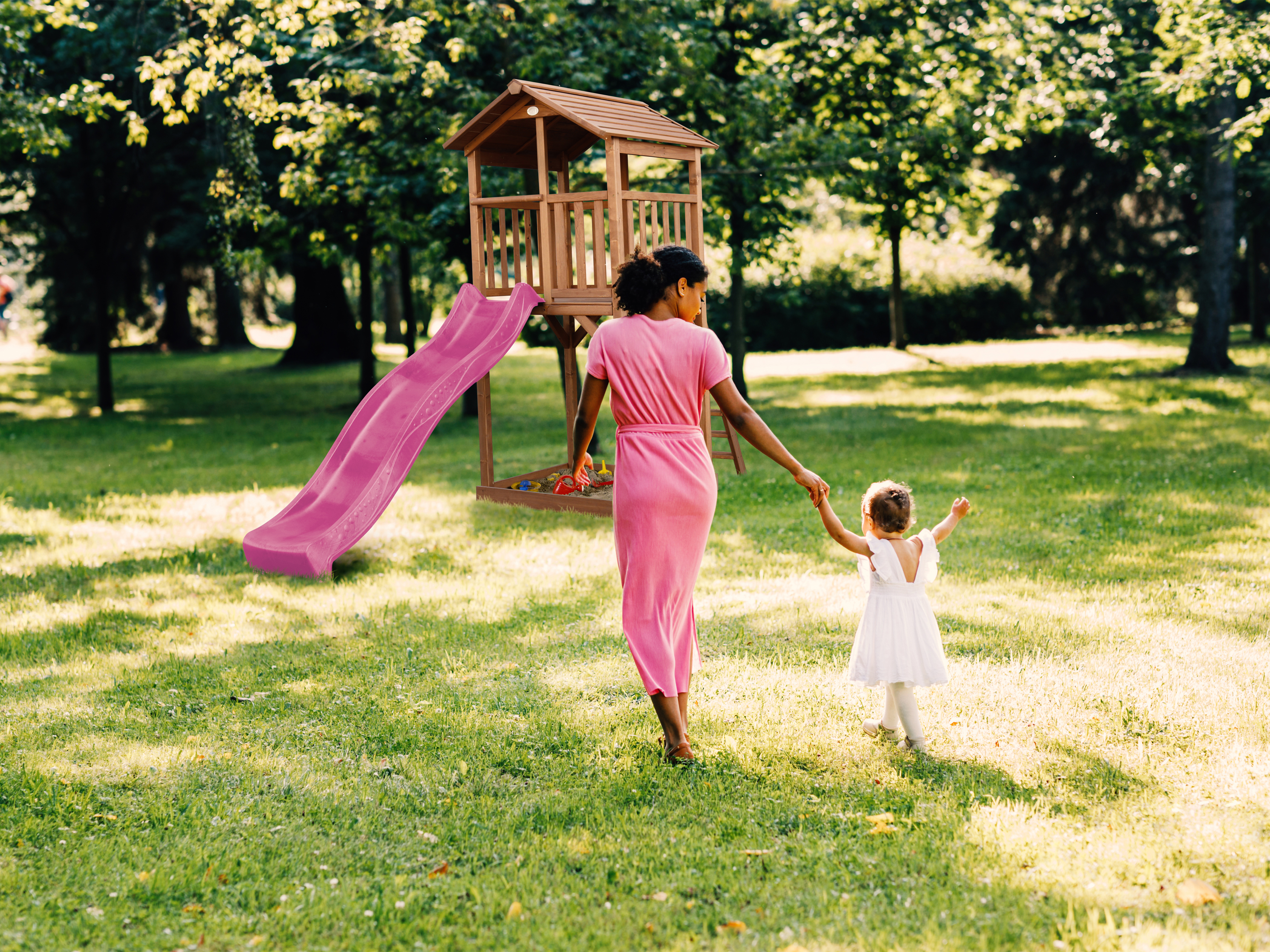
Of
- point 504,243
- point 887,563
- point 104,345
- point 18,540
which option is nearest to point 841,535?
point 887,563

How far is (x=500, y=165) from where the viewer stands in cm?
966

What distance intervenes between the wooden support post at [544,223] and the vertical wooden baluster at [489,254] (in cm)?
56

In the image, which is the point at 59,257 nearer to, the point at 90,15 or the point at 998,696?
the point at 90,15

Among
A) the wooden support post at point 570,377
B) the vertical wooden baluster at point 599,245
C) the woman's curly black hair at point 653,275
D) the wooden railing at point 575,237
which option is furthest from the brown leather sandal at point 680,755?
the wooden support post at point 570,377

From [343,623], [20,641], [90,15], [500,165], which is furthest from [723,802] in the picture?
[90,15]

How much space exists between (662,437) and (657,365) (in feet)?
0.97

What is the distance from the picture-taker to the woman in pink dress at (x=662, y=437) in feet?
14.9

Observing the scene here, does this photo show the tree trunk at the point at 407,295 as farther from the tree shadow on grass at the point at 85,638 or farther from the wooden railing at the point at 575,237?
the tree shadow on grass at the point at 85,638

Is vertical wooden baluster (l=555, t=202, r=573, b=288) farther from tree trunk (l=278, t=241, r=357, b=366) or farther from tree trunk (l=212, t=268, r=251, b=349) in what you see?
tree trunk (l=212, t=268, r=251, b=349)

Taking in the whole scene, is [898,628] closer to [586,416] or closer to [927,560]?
[927,560]

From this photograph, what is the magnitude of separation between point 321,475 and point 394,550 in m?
0.83

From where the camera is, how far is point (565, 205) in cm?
876

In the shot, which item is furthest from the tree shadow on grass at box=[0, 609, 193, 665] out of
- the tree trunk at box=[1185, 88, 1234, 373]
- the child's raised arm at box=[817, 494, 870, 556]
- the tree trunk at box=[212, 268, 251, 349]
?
the tree trunk at box=[212, 268, 251, 349]

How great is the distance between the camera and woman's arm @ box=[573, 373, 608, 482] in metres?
4.66
